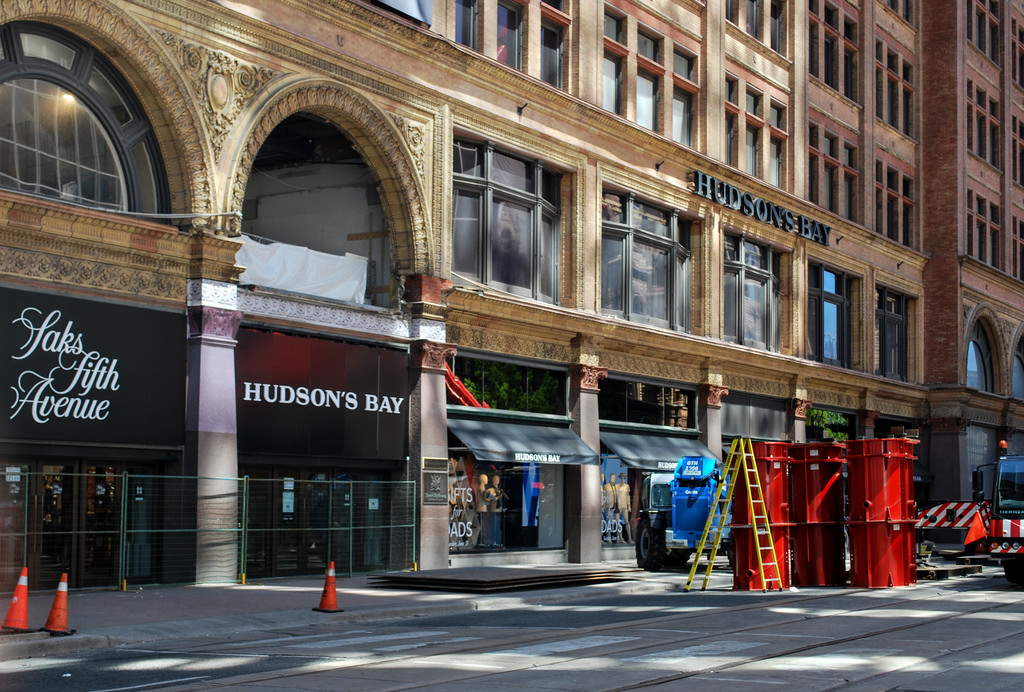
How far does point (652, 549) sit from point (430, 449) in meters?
6.01

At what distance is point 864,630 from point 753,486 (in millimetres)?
7796

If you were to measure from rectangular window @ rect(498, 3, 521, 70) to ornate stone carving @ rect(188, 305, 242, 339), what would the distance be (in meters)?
11.4

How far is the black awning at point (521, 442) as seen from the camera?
95.6 feet

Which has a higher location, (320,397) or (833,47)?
(833,47)

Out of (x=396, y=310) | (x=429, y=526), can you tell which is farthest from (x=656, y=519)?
(x=396, y=310)

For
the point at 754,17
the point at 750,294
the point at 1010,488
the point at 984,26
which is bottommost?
the point at 1010,488

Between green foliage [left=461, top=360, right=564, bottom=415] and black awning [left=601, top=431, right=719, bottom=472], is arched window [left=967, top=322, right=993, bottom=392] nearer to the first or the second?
black awning [left=601, top=431, right=719, bottom=472]

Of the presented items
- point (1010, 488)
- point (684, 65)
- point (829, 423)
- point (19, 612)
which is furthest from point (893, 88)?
point (19, 612)

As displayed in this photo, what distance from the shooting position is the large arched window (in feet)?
69.8

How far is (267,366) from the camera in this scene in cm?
2483

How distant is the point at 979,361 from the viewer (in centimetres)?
5712

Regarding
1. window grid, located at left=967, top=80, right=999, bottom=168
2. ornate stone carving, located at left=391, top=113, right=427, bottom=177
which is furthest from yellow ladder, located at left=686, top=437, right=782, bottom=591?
window grid, located at left=967, top=80, right=999, bottom=168

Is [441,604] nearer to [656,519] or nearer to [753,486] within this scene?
[753,486]

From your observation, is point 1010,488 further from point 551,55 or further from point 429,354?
point 551,55
